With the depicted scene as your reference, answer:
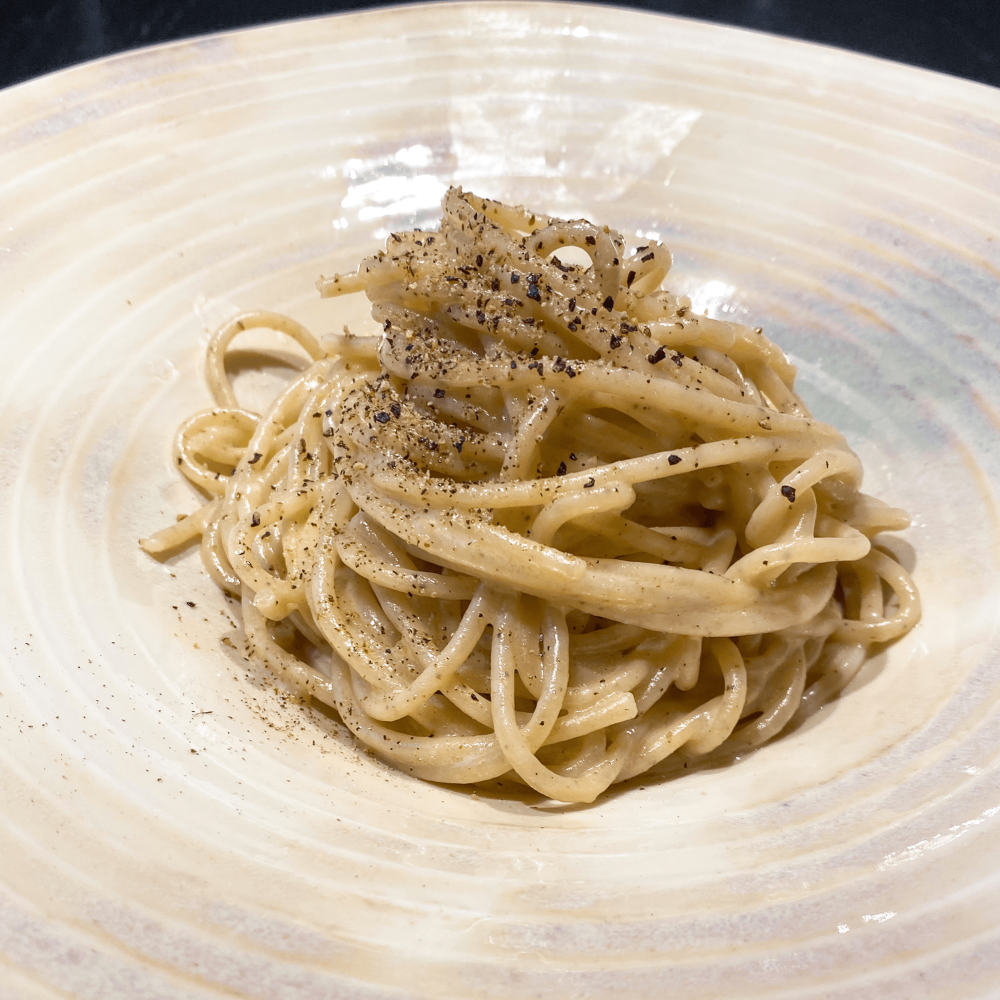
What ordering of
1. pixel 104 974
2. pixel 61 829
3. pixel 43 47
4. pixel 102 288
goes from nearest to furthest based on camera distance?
pixel 104 974 → pixel 61 829 → pixel 102 288 → pixel 43 47

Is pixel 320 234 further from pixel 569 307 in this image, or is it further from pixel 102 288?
pixel 569 307

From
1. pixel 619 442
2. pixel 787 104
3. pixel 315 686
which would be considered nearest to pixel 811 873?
pixel 619 442

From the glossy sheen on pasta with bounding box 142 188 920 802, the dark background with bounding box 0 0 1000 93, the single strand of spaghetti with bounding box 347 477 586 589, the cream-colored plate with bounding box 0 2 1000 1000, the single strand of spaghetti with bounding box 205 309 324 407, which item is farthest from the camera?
the dark background with bounding box 0 0 1000 93

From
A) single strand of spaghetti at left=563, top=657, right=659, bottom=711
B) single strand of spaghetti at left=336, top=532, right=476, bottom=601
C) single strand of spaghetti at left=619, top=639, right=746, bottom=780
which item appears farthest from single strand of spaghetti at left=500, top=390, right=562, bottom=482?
single strand of spaghetti at left=619, top=639, right=746, bottom=780

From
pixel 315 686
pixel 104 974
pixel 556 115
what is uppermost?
pixel 556 115

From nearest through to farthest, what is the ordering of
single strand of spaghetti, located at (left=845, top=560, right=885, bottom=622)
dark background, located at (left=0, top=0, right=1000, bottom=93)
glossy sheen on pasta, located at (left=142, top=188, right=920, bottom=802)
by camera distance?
1. glossy sheen on pasta, located at (left=142, top=188, right=920, bottom=802)
2. single strand of spaghetti, located at (left=845, top=560, right=885, bottom=622)
3. dark background, located at (left=0, top=0, right=1000, bottom=93)

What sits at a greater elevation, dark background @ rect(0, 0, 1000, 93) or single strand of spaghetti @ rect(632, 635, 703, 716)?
dark background @ rect(0, 0, 1000, 93)

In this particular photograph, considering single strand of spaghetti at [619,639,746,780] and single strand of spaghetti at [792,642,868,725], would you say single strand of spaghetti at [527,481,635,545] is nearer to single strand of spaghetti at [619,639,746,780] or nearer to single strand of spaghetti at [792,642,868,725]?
single strand of spaghetti at [619,639,746,780]

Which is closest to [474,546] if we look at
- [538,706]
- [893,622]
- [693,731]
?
[538,706]
